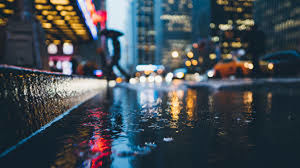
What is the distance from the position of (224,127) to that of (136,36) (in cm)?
17531

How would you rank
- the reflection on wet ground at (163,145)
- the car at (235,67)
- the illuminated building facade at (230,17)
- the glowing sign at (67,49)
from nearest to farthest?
the reflection on wet ground at (163,145) → the car at (235,67) → the glowing sign at (67,49) → the illuminated building facade at (230,17)

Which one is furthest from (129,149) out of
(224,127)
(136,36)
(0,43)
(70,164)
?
(136,36)

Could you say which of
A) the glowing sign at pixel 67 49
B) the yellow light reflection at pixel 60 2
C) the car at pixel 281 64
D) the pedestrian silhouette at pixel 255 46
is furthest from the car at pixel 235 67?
the glowing sign at pixel 67 49

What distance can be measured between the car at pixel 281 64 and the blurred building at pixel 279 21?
87253 mm

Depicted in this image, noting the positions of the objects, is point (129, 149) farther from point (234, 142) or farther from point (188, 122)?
point (188, 122)

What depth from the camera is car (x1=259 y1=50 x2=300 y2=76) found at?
21.1 m

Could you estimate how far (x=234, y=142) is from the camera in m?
2.57

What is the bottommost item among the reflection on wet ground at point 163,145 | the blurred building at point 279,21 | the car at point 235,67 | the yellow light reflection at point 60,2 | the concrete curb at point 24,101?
the reflection on wet ground at point 163,145

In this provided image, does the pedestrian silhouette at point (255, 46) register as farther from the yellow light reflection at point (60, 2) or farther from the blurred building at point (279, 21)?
the blurred building at point (279, 21)

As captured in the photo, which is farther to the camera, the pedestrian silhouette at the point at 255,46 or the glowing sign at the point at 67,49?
the glowing sign at the point at 67,49

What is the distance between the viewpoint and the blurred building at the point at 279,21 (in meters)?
108

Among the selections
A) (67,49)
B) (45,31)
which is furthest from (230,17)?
(45,31)

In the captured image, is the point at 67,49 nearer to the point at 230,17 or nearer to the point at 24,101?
the point at 24,101

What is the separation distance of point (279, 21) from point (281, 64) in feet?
357
